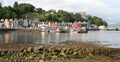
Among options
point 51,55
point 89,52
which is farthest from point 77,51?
point 51,55

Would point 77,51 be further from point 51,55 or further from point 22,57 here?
point 22,57

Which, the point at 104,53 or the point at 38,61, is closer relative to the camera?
the point at 38,61

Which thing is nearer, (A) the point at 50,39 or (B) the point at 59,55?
(B) the point at 59,55

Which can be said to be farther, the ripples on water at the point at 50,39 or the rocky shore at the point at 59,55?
the ripples on water at the point at 50,39

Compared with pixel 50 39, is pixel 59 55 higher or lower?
higher

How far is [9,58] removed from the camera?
39.2 m

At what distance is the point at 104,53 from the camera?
44.1 meters

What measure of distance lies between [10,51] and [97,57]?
10965 millimetres

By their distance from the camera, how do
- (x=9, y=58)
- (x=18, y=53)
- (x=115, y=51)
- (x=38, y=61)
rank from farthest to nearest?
(x=115, y=51)
(x=18, y=53)
(x=9, y=58)
(x=38, y=61)

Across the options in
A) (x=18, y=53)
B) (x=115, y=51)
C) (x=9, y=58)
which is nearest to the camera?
(x=9, y=58)

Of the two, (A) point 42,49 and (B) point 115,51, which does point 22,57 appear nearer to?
(A) point 42,49

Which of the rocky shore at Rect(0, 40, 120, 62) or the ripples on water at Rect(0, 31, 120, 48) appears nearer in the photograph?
the rocky shore at Rect(0, 40, 120, 62)

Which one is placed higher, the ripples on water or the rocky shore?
the rocky shore

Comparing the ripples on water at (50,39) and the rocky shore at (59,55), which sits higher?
the rocky shore at (59,55)
